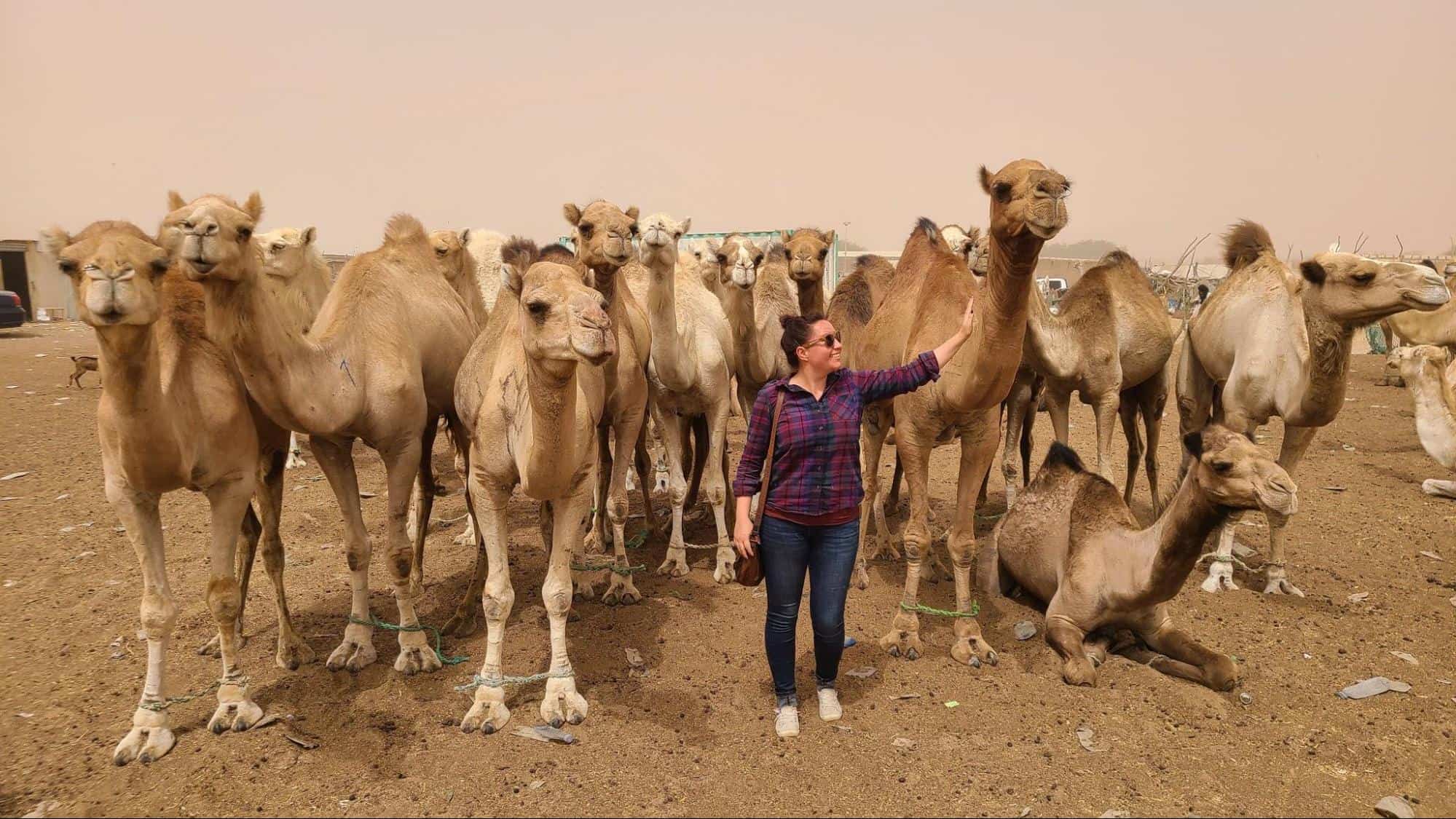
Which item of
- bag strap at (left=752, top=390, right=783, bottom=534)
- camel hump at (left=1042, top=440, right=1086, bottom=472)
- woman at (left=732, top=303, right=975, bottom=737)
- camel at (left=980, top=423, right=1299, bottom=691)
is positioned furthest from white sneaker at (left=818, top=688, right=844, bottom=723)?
camel hump at (left=1042, top=440, right=1086, bottom=472)

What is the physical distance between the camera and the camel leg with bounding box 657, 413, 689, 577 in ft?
23.0

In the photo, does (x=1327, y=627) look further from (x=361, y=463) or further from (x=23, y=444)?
(x=23, y=444)

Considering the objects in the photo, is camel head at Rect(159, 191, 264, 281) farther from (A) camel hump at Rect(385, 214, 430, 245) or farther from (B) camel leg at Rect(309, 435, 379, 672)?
(A) camel hump at Rect(385, 214, 430, 245)

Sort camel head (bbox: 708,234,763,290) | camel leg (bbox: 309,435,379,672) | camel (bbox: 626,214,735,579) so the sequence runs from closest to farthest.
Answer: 1. camel leg (bbox: 309,435,379,672)
2. camel (bbox: 626,214,735,579)
3. camel head (bbox: 708,234,763,290)

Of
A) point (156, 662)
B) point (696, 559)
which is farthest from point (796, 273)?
point (156, 662)

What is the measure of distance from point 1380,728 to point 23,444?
1472 cm

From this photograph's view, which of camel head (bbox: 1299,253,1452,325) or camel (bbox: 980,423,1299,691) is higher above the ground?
camel head (bbox: 1299,253,1452,325)

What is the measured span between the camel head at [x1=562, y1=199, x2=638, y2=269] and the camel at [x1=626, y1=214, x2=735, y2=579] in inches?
31.4

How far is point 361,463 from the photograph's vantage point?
1131 cm

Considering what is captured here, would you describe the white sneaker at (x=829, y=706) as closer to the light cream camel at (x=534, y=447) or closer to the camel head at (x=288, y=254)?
the light cream camel at (x=534, y=447)

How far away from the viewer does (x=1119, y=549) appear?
5238 mm

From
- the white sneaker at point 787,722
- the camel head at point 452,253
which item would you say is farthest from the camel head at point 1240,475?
the camel head at point 452,253

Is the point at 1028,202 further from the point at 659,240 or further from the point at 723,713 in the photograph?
the point at 723,713

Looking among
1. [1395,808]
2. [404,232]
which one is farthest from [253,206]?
[1395,808]
